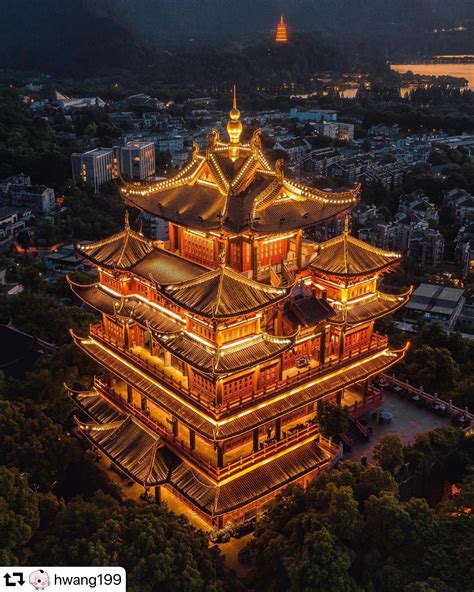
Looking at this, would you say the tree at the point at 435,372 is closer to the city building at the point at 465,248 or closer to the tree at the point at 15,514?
the tree at the point at 15,514

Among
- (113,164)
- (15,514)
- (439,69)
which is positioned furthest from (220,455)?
(439,69)

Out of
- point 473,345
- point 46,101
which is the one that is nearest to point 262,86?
point 46,101

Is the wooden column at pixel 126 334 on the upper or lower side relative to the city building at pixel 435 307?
upper

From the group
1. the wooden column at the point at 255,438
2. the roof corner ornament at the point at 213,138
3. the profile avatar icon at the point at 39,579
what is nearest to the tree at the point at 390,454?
the wooden column at the point at 255,438

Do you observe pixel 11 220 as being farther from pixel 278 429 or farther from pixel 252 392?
pixel 252 392

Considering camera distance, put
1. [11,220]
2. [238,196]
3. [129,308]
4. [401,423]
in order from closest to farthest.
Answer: [238,196] < [129,308] < [401,423] < [11,220]

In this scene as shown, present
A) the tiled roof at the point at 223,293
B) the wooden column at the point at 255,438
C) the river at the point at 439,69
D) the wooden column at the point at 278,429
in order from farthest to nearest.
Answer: the river at the point at 439,69, the wooden column at the point at 278,429, the wooden column at the point at 255,438, the tiled roof at the point at 223,293

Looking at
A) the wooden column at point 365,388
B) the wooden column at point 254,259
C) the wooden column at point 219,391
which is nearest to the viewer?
the wooden column at point 219,391

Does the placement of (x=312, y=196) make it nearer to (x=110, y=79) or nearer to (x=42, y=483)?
(x=42, y=483)
